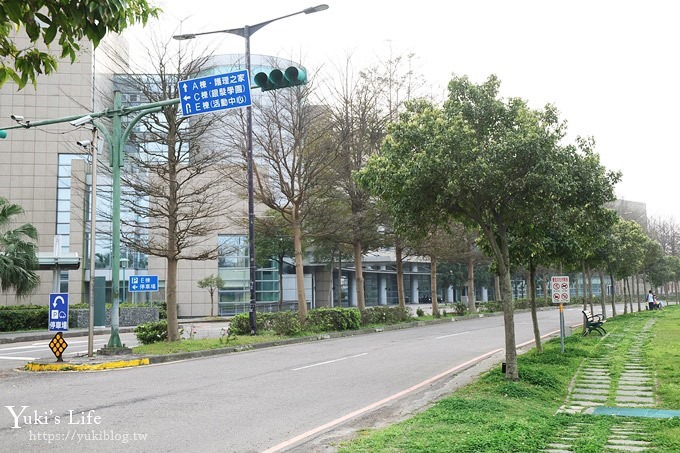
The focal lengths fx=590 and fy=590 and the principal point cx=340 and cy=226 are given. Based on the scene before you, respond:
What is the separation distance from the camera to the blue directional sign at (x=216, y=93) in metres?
14.0

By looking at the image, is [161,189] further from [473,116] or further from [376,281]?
[376,281]

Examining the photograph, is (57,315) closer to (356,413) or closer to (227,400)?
(227,400)

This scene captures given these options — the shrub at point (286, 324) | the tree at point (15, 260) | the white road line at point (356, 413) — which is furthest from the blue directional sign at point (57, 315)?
the tree at point (15, 260)

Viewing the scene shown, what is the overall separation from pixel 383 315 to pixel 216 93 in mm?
19533

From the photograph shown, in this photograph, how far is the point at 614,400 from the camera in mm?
9945

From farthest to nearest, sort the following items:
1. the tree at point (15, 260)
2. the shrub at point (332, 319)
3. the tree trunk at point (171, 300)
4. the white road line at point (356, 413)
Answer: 1. the tree at point (15, 260)
2. the shrub at point (332, 319)
3. the tree trunk at point (171, 300)
4. the white road line at point (356, 413)

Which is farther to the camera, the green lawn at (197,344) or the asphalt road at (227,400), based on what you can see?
the green lawn at (197,344)

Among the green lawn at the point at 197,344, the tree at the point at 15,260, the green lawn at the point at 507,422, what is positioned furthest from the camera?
the tree at the point at 15,260

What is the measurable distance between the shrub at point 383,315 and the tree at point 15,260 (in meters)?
16.0

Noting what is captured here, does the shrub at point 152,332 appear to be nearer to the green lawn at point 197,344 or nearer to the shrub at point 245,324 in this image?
the green lawn at point 197,344

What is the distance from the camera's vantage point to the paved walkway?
6.80 metres

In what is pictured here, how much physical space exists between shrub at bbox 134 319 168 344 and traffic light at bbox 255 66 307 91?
1052 centimetres

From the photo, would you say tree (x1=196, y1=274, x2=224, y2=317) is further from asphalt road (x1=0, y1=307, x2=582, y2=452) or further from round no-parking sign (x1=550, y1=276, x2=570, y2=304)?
round no-parking sign (x1=550, y1=276, x2=570, y2=304)

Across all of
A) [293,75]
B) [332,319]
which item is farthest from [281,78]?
[332,319]
